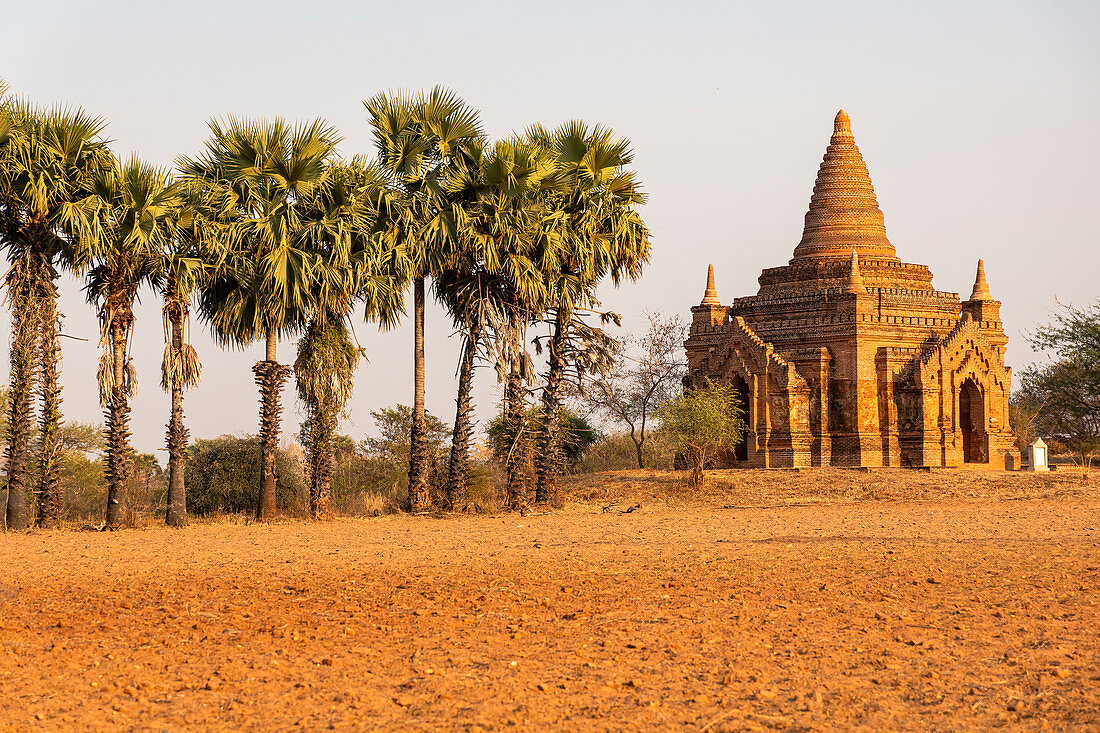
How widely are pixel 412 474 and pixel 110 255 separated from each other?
7226mm

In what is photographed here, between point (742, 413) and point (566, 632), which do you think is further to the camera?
point (742, 413)

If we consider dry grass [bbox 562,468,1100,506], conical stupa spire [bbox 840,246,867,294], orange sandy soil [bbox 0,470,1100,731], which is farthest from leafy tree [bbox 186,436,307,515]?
conical stupa spire [bbox 840,246,867,294]

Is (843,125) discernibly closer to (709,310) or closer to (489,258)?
(709,310)

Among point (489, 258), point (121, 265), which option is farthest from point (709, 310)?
point (121, 265)

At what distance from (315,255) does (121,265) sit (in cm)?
349

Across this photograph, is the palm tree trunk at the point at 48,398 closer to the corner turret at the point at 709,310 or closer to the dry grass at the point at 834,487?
the dry grass at the point at 834,487

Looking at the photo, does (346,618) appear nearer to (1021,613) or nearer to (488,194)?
(1021,613)

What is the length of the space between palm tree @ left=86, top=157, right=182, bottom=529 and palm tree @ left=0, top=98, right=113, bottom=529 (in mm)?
483

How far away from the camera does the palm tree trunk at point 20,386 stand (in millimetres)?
20266

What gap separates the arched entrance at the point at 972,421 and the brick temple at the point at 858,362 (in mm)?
43

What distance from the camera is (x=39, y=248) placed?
Answer: 2034 centimetres

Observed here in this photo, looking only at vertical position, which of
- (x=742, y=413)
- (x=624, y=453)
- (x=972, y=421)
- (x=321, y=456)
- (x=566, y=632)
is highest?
(x=742, y=413)

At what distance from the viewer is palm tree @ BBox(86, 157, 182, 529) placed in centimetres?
2008

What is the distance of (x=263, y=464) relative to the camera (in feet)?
73.7
